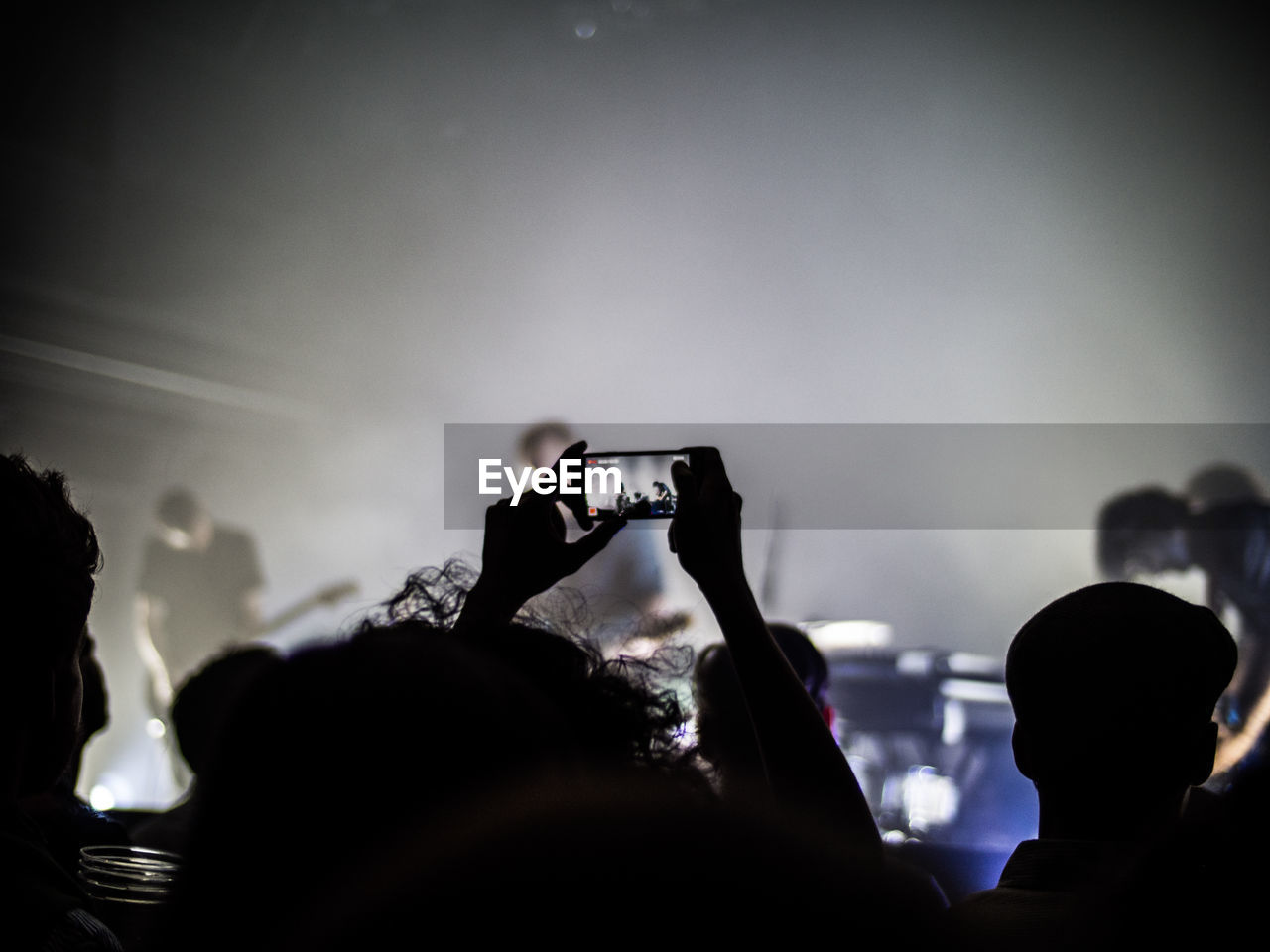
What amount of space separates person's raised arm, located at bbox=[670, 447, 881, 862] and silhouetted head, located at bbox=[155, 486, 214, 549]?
7.57 ft

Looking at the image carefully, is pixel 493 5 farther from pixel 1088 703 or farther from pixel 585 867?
pixel 585 867

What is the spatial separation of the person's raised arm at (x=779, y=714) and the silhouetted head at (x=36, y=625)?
0.51 metres

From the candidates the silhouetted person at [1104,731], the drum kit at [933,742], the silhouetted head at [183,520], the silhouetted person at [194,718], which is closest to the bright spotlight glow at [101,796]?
the silhouetted head at [183,520]

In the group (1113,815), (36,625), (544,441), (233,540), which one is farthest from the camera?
(233,540)

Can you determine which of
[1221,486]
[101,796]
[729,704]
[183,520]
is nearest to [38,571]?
[729,704]

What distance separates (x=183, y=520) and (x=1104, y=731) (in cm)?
268

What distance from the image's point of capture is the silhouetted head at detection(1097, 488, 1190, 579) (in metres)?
2.05

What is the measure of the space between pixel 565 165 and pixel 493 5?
20.5 inches

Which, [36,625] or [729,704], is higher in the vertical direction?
[36,625]

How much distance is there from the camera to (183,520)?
262 centimetres

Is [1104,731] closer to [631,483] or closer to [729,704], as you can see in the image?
[729,704]

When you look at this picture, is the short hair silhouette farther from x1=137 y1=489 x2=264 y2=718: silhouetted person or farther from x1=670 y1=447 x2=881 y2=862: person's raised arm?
x1=137 y1=489 x2=264 y2=718: silhouetted person

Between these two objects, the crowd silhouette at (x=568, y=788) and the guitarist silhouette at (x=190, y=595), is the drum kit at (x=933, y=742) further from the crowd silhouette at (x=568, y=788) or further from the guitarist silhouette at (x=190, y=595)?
the guitarist silhouette at (x=190, y=595)

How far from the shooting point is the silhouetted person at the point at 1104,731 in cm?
71
